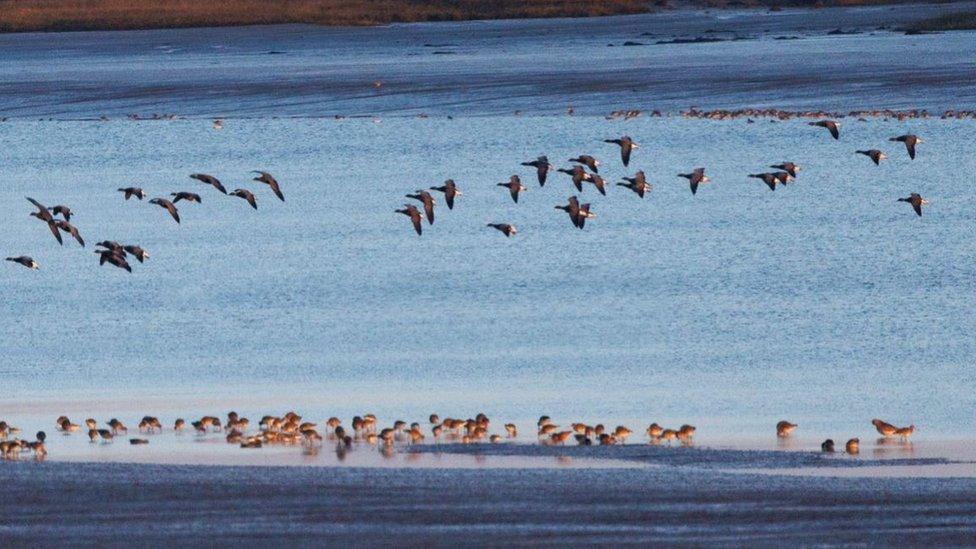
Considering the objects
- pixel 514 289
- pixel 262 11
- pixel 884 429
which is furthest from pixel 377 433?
pixel 262 11

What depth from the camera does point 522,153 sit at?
48.7m

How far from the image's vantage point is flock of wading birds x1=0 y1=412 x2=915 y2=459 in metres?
18.3

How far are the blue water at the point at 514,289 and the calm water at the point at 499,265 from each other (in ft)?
0.27

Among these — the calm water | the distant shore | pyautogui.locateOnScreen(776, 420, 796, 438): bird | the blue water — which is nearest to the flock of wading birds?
pyautogui.locateOnScreen(776, 420, 796, 438): bird

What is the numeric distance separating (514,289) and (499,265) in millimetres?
2592

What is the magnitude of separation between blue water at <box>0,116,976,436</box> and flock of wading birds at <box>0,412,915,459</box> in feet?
3.08

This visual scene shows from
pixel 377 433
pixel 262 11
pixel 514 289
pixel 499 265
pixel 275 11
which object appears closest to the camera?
pixel 377 433

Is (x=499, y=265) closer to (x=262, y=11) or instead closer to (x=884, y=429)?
(x=884, y=429)

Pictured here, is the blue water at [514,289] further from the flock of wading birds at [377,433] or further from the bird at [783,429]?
the flock of wading birds at [377,433]

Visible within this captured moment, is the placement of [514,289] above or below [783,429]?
above

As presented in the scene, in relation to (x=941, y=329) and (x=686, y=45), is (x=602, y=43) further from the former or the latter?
(x=941, y=329)

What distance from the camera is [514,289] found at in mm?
29016

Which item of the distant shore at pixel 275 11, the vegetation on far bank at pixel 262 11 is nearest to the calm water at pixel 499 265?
the distant shore at pixel 275 11

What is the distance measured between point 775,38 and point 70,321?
73.9 meters
